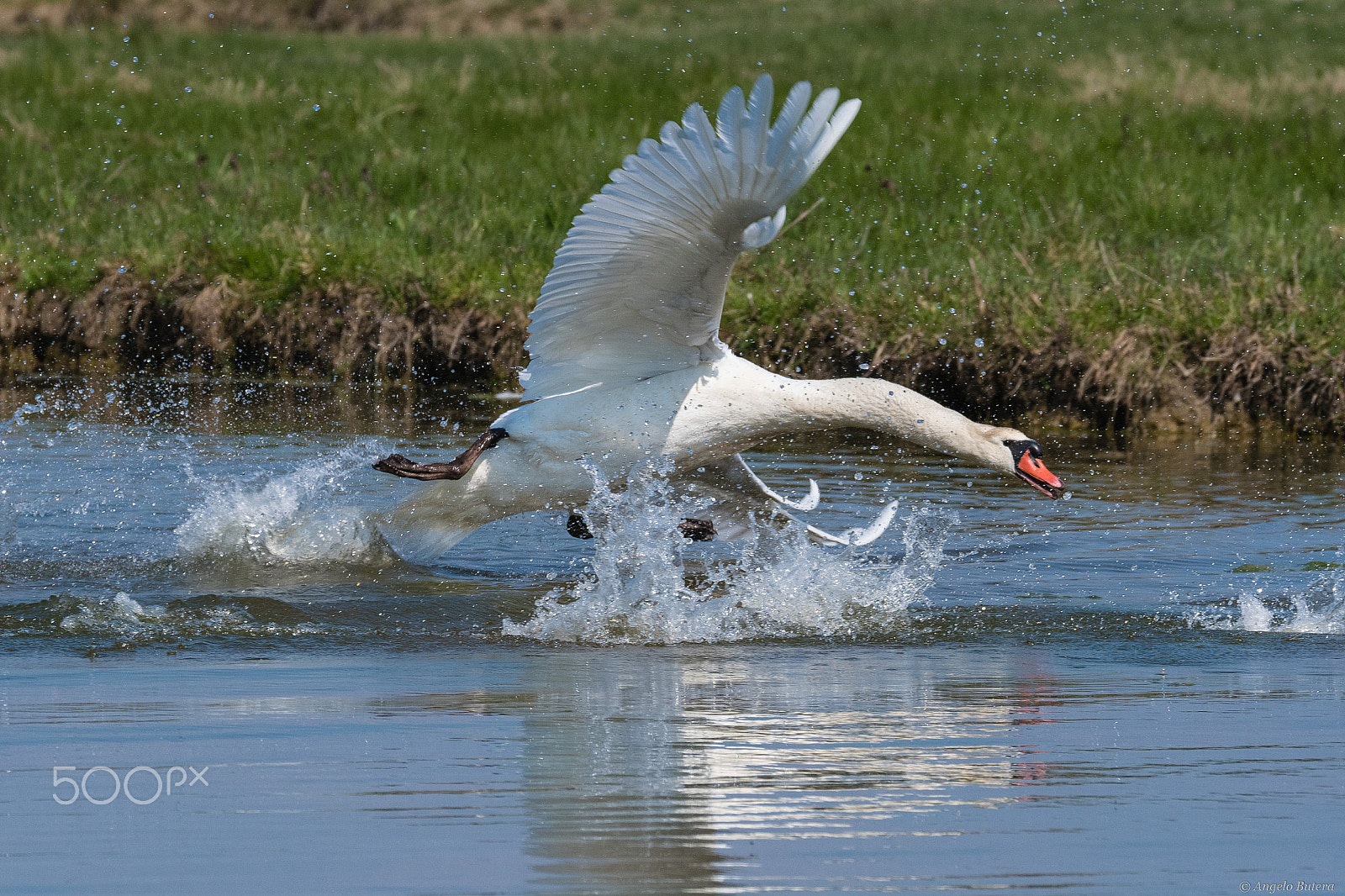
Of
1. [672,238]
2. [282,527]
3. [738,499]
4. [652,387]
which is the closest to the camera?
[672,238]

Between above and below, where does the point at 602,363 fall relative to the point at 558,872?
above

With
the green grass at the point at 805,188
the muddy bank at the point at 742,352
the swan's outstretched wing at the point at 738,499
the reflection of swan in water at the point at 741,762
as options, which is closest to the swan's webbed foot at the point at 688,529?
the swan's outstretched wing at the point at 738,499

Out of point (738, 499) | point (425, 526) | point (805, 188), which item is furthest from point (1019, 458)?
point (805, 188)

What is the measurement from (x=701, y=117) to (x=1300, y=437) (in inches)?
234

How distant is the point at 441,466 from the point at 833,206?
7.42m

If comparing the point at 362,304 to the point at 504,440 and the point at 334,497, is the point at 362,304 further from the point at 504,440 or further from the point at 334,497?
the point at 504,440

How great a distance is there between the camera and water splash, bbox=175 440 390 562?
8.05 metres

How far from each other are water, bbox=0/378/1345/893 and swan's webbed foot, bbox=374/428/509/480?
0.46 m

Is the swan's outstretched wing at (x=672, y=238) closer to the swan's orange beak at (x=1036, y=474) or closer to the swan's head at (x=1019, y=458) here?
the swan's head at (x=1019, y=458)

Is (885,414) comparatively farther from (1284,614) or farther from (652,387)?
(1284,614)

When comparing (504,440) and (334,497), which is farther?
(334,497)

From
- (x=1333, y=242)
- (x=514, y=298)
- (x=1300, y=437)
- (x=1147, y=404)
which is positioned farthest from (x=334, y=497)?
(x=1333, y=242)

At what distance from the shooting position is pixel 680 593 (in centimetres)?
683

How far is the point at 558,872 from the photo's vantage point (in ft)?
12.7
